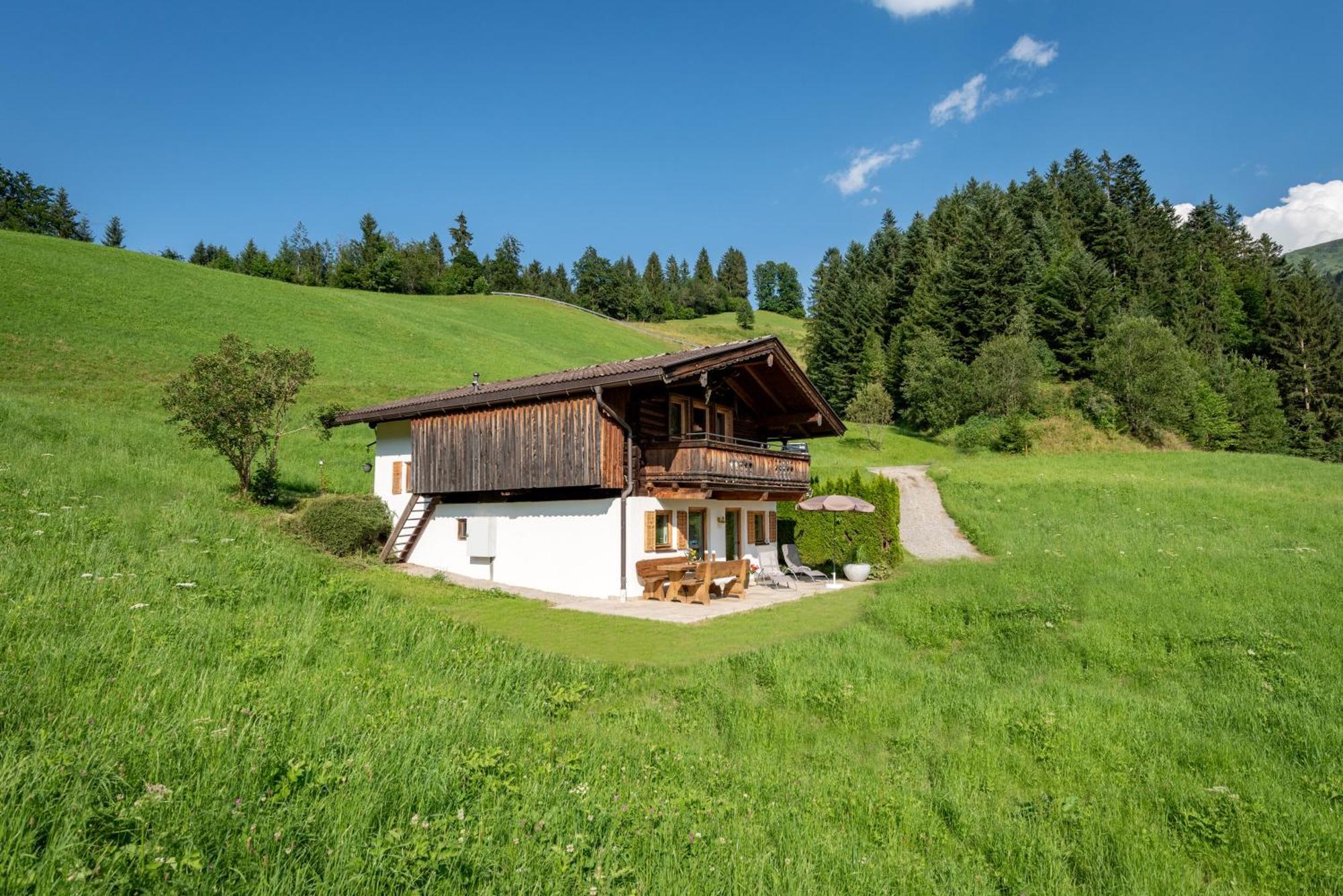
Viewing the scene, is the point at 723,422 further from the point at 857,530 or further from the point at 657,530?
the point at 857,530

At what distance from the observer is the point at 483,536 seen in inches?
732

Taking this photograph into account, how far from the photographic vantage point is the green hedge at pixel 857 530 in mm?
20141

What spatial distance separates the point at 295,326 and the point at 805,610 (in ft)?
143

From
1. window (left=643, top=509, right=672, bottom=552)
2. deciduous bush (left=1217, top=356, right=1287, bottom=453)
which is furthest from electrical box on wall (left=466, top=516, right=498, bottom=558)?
deciduous bush (left=1217, top=356, right=1287, bottom=453)

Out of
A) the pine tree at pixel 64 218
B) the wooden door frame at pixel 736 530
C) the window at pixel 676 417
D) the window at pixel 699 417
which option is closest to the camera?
the window at pixel 676 417

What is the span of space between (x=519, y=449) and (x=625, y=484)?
3.38m

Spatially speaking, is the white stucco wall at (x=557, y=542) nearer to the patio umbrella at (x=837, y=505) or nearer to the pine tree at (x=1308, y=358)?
the patio umbrella at (x=837, y=505)

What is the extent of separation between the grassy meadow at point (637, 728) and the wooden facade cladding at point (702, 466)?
4.69 metres

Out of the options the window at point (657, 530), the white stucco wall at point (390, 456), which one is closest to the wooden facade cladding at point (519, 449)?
the window at point (657, 530)

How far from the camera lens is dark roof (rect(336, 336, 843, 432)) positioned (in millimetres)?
16016

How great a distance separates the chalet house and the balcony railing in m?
0.04

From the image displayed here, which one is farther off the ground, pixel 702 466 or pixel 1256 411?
pixel 1256 411

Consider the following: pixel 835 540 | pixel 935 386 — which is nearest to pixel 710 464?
pixel 835 540

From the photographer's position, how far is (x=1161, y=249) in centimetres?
5572
